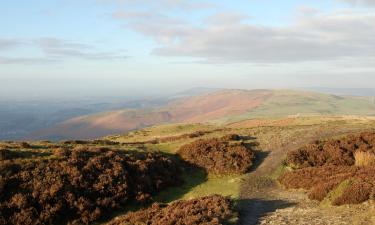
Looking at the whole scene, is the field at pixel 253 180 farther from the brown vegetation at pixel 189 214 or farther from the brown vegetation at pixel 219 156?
the brown vegetation at pixel 189 214

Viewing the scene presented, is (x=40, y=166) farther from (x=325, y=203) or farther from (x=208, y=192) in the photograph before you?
(x=325, y=203)

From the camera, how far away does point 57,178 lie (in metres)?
23.3

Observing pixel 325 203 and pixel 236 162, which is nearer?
Result: pixel 325 203

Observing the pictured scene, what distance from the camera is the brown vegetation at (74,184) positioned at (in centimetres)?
2100

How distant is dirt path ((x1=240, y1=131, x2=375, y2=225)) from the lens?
57.6 ft

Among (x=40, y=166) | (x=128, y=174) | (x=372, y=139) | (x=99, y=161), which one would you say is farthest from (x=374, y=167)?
(x=40, y=166)

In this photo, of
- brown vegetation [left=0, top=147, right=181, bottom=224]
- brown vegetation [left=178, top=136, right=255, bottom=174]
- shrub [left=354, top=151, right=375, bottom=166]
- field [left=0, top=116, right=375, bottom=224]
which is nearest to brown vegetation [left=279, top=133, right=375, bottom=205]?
shrub [left=354, top=151, right=375, bottom=166]

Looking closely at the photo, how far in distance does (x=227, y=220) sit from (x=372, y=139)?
2164cm

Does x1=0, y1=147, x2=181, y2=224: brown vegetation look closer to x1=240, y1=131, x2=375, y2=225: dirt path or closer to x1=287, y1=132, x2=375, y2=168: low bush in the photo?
x1=240, y1=131, x2=375, y2=225: dirt path

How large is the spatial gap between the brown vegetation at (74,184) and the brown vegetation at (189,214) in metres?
3.16

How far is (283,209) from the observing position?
20.1 m

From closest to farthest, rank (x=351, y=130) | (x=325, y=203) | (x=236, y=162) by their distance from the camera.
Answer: (x=325, y=203) < (x=236, y=162) < (x=351, y=130)

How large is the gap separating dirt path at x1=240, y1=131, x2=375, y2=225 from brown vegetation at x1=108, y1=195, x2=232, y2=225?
0.97 meters

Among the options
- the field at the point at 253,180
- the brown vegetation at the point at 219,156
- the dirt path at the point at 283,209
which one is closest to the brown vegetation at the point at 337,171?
the dirt path at the point at 283,209
